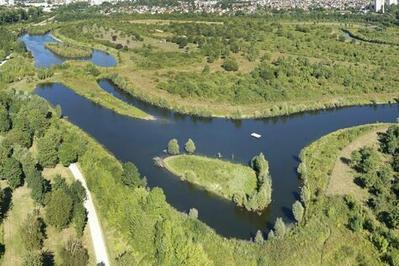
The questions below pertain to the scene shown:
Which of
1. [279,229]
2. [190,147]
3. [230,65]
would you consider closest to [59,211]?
[279,229]

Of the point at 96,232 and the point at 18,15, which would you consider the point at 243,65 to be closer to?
the point at 96,232

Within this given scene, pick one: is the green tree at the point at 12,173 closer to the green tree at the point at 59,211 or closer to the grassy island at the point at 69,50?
the green tree at the point at 59,211

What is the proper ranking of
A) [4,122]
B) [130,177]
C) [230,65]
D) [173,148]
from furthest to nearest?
[230,65]
[4,122]
[173,148]
[130,177]

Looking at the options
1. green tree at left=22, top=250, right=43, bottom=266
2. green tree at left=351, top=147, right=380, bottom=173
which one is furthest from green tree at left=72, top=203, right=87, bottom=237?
green tree at left=351, top=147, right=380, bottom=173

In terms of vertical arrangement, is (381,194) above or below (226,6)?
below

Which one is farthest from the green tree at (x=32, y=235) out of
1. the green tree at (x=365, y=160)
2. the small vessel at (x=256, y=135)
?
the green tree at (x=365, y=160)

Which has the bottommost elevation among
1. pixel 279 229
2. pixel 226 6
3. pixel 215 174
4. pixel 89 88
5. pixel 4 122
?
pixel 279 229

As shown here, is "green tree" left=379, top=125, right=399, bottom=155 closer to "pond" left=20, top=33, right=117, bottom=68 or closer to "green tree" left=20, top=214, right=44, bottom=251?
"green tree" left=20, top=214, right=44, bottom=251
